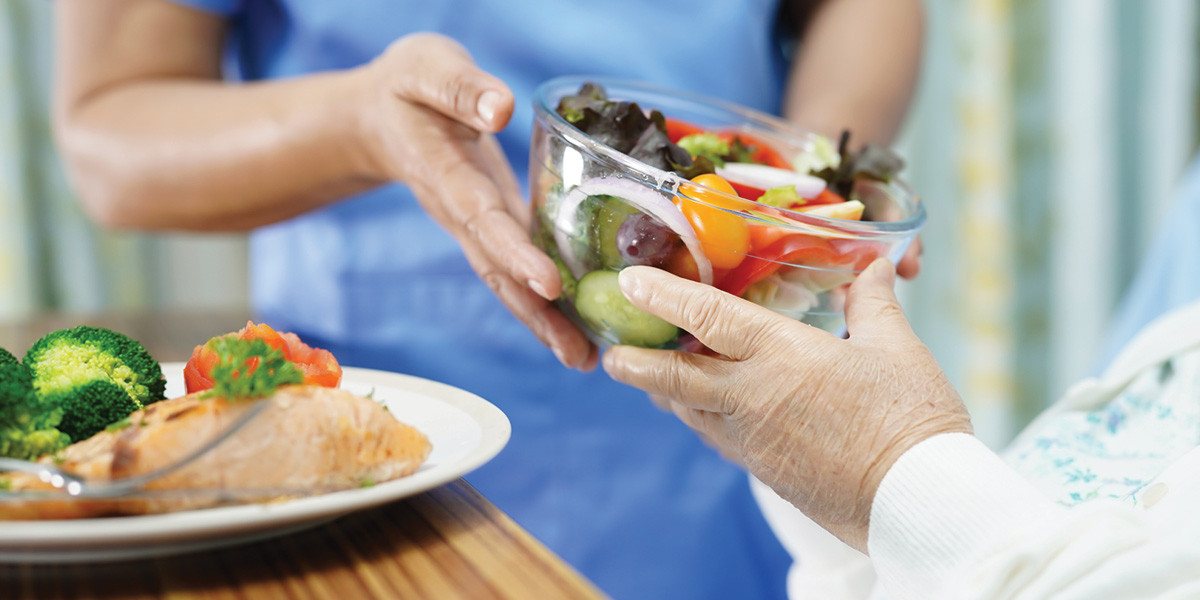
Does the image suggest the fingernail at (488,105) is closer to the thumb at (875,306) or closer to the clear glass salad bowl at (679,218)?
the clear glass salad bowl at (679,218)

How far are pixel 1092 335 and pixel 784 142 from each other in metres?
1.69

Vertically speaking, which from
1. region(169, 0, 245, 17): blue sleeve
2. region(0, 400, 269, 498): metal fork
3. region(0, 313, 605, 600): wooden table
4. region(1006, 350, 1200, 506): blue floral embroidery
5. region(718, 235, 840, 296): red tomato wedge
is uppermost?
region(169, 0, 245, 17): blue sleeve

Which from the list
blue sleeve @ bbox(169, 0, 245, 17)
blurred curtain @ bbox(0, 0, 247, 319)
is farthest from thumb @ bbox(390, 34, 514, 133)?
blurred curtain @ bbox(0, 0, 247, 319)

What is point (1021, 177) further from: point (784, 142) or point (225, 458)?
point (225, 458)

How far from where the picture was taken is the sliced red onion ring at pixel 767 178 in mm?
641

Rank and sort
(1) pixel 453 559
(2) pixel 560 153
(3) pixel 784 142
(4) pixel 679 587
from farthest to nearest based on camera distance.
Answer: (4) pixel 679 587
(3) pixel 784 142
(2) pixel 560 153
(1) pixel 453 559

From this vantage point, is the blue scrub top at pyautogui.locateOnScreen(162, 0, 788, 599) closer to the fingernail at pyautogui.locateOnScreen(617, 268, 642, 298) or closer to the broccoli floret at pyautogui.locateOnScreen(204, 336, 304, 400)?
the fingernail at pyautogui.locateOnScreen(617, 268, 642, 298)

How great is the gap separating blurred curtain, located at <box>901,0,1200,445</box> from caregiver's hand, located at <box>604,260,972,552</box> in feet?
5.94

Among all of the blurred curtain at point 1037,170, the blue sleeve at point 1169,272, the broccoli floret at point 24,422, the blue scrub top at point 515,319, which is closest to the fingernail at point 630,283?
the broccoli floret at point 24,422

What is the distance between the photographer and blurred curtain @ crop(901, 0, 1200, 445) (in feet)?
6.91

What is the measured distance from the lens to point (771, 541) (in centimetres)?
A: 125

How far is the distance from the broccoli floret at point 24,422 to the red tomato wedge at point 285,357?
69 millimetres

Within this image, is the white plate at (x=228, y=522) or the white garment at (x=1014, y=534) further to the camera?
the white garment at (x=1014, y=534)

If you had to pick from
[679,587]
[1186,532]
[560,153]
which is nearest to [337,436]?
[560,153]
